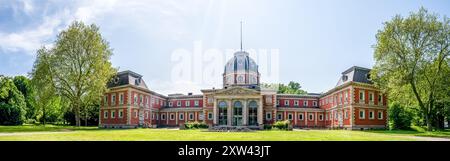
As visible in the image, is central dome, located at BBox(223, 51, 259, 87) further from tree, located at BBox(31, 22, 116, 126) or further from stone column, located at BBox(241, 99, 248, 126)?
tree, located at BBox(31, 22, 116, 126)

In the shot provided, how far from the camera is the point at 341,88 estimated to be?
51.8 meters

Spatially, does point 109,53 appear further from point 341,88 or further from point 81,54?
point 341,88

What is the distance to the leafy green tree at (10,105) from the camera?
56662 mm

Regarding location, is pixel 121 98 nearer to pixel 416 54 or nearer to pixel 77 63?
pixel 77 63

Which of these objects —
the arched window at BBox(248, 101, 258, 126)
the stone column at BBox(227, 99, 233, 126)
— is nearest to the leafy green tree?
the stone column at BBox(227, 99, 233, 126)

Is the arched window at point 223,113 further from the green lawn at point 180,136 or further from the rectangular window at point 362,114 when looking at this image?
the green lawn at point 180,136

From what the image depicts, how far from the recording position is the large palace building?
49.2 metres

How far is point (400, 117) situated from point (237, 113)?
25.2m

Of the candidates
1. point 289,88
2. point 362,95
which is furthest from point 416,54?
point 289,88

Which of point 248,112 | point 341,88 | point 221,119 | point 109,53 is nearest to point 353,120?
point 341,88

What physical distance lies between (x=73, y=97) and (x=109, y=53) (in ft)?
24.2

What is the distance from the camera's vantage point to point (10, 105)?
2363 inches
